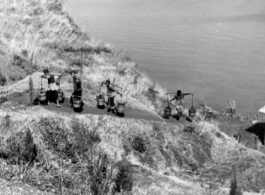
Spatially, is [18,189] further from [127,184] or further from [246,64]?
[246,64]

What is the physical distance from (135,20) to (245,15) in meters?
19.3

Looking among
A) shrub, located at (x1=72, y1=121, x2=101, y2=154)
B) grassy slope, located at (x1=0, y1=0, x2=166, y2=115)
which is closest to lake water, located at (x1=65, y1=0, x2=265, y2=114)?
grassy slope, located at (x1=0, y1=0, x2=166, y2=115)

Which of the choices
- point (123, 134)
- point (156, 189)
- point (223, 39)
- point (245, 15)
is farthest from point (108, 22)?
point (156, 189)

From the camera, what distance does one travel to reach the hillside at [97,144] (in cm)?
949

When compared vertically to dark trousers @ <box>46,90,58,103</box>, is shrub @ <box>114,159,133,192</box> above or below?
below

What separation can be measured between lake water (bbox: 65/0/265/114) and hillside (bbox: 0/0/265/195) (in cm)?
1185

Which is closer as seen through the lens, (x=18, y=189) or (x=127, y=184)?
(x=18, y=189)

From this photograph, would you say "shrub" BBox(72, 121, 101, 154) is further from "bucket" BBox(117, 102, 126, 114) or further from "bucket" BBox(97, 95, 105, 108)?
"bucket" BBox(97, 95, 105, 108)

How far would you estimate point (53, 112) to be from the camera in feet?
50.6

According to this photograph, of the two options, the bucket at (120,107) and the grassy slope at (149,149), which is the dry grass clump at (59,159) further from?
the bucket at (120,107)

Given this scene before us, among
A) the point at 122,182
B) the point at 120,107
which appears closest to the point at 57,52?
the point at 120,107

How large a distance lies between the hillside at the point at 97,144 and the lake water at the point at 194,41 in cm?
1185

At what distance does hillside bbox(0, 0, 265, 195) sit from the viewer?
949cm

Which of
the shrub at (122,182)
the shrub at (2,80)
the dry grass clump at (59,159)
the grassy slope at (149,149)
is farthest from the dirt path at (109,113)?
the shrub at (122,182)
